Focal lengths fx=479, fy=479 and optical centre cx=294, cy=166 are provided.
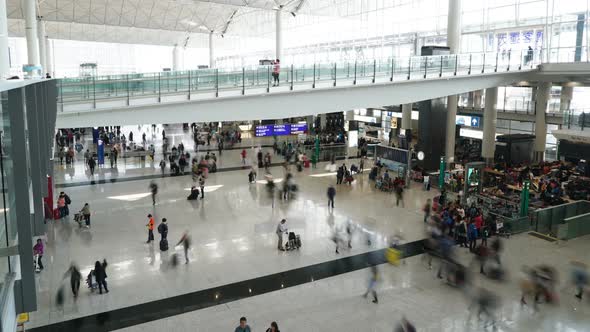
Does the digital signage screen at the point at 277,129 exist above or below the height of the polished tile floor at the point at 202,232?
above

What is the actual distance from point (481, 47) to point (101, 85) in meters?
25.6

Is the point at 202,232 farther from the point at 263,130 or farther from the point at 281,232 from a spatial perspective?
the point at 263,130

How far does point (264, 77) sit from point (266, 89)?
45 centimetres

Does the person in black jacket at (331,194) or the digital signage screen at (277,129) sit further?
the digital signage screen at (277,129)

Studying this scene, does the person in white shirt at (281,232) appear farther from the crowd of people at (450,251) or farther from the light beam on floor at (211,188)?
the light beam on floor at (211,188)

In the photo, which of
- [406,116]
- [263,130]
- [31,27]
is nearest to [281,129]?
[263,130]

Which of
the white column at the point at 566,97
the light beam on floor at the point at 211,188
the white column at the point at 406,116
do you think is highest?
the white column at the point at 566,97

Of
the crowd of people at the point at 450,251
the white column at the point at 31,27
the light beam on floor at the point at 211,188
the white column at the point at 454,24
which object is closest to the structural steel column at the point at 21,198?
the crowd of people at the point at 450,251

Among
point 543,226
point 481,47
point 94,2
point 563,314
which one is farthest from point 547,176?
point 94,2

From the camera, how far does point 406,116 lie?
37.2 metres

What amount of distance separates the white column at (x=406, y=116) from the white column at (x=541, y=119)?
9.96 meters

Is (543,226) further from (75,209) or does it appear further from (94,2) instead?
(94,2)

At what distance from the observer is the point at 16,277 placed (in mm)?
2883

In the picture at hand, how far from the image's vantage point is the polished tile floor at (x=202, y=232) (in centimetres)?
1238
